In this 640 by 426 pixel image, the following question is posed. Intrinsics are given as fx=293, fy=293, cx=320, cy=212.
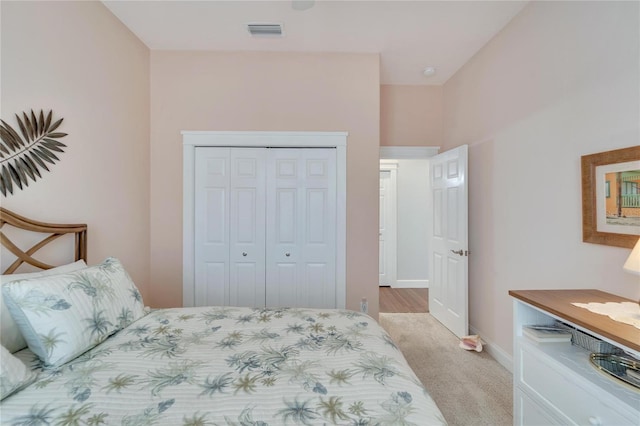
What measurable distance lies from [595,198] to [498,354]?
Result: 1617 millimetres

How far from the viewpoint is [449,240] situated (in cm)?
326

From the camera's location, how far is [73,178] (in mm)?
1986

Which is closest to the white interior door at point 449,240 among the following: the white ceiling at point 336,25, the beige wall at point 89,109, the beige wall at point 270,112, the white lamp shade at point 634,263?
the beige wall at point 270,112

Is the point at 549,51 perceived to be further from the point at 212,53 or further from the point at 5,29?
the point at 5,29

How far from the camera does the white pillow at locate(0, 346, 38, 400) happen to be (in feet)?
3.30

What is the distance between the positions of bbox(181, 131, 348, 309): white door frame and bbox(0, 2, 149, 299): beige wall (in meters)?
0.36

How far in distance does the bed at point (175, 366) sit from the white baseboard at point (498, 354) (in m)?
1.59

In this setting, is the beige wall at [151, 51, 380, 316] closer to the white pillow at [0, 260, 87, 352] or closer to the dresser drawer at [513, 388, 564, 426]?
the dresser drawer at [513, 388, 564, 426]

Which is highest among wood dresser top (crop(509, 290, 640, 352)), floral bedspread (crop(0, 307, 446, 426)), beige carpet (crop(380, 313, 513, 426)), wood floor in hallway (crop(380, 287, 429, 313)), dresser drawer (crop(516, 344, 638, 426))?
wood dresser top (crop(509, 290, 640, 352))

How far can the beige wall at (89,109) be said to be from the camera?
165 cm

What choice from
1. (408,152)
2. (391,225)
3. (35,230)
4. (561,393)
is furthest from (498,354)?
(35,230)

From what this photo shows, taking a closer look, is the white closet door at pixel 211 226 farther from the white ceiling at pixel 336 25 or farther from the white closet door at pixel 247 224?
the white ceiling at pixel 336 25

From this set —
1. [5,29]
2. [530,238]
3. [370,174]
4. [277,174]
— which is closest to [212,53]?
[277,174]

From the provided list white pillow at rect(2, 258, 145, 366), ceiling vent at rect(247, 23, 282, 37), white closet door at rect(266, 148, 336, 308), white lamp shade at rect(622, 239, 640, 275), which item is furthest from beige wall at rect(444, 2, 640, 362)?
white pillow at rect(2, 258, 145, 366)
